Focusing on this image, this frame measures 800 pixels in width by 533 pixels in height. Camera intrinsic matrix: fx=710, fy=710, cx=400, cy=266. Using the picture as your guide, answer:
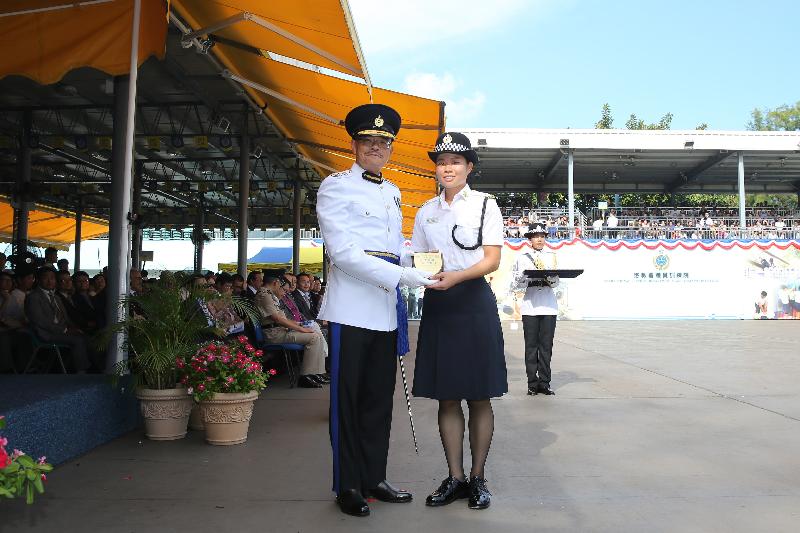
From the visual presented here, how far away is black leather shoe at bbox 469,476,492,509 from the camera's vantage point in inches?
130

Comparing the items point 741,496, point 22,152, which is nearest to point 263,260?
point 22,152

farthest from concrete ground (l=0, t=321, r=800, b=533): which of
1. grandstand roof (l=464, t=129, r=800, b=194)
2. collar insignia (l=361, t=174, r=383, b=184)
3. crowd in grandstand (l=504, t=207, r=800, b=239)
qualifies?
grandstand roof (l=464, t=129, r=800, b=194)

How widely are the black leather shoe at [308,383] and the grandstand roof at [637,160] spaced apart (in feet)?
61.5

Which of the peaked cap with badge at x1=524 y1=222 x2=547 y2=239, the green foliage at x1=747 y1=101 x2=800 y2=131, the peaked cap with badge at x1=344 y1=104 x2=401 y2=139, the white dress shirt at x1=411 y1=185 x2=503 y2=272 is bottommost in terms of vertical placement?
the white dress shirt at x1=411 y1=185 x2=503 y2=272

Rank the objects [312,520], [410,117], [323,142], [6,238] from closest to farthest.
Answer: [312,520] → [410,117] → [323,142] → [6,238]

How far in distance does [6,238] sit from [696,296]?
78.6ft

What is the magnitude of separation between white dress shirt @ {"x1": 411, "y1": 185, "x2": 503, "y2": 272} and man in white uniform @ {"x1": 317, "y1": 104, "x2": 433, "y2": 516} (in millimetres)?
200

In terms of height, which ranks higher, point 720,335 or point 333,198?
point 333,198

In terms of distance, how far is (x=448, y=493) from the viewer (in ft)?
11.1

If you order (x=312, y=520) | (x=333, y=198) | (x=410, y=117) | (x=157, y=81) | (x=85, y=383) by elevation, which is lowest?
(x=312, y=520)

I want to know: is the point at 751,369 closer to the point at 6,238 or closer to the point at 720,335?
the point at 720,335

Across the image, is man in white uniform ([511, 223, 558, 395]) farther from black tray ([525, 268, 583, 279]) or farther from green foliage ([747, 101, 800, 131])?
green foliage ([747, 101, 800, 131])

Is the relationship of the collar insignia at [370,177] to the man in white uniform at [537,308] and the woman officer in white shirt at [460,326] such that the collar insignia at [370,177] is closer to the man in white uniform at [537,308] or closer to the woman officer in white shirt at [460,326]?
the woman officer in white shirt at [460,326]

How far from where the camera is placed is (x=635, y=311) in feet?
72.6
